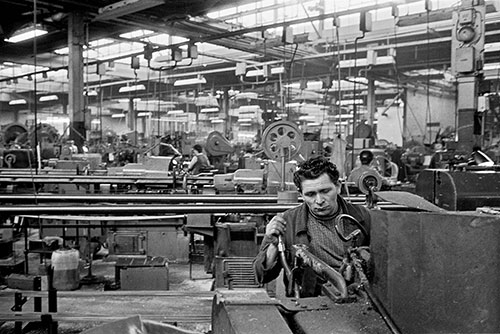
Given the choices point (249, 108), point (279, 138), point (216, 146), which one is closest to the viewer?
point (279, 138)

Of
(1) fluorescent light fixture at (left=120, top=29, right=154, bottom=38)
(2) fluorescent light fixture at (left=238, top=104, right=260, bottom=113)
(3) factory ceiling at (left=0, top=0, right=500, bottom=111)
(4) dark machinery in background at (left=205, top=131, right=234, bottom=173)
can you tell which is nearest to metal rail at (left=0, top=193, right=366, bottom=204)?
(3) factory ceiling at (left=0, top=0, right=500, bottom=111)

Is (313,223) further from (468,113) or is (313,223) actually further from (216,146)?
(216,146)

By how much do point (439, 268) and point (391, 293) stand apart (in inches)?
6.9

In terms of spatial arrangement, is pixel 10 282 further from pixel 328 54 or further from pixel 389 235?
pixel 328 54

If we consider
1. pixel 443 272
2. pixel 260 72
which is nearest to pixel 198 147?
pixel 260 72

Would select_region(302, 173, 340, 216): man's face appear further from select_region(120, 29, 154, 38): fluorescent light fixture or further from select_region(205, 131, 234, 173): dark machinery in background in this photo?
select_region(120, 29, 154, 38): fluorescent light fixture

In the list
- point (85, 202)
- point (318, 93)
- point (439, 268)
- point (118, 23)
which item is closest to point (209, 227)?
point (85, 202)

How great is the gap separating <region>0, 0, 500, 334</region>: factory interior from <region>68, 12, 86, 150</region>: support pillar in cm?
3

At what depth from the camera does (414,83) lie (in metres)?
16.4

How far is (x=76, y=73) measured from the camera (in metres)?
9.12

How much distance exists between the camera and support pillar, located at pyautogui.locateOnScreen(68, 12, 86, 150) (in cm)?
904

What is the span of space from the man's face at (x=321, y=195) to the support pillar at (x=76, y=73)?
749 cm

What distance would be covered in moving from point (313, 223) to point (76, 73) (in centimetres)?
794

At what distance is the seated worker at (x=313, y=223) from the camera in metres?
2.11
